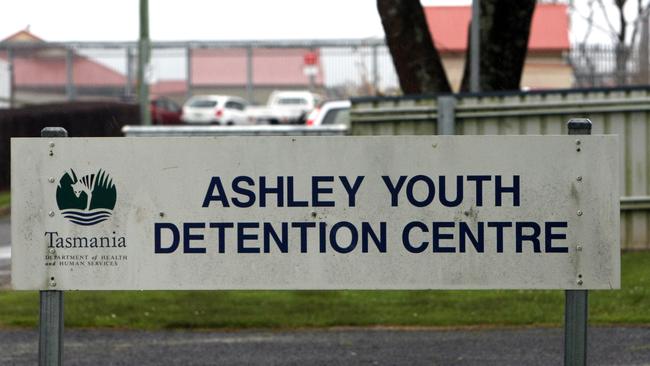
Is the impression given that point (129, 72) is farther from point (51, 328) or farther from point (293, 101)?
point (51, 328)

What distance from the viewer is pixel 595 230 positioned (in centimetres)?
572

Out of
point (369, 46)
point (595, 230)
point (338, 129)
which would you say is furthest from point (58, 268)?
point (369, 46)

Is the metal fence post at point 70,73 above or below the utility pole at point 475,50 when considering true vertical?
above

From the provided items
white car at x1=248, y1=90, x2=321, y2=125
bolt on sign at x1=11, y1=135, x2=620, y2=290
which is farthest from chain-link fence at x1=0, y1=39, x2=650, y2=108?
bolt on sign at x1=11, y1=135, x2=620, y2=290

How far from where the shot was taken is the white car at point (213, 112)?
184ft

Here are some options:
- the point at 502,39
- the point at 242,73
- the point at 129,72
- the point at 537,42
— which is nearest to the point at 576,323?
the point at 502,39

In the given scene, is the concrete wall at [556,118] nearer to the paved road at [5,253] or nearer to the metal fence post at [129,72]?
the paved road at [5,253]

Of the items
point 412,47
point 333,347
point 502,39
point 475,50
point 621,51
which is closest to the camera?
point 333,347

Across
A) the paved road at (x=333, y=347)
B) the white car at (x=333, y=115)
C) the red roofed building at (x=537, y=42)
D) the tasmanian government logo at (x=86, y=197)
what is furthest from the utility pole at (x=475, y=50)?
the red roofed building at (x=537, y=42)

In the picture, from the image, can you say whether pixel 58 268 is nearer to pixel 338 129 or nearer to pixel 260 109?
pixel 338 129

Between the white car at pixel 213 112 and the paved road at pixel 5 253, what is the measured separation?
33.6 meters

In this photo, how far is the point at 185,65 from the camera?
61.0m

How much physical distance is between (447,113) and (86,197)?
900 centimetres

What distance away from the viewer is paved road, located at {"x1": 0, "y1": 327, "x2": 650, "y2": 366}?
8.34 metres
